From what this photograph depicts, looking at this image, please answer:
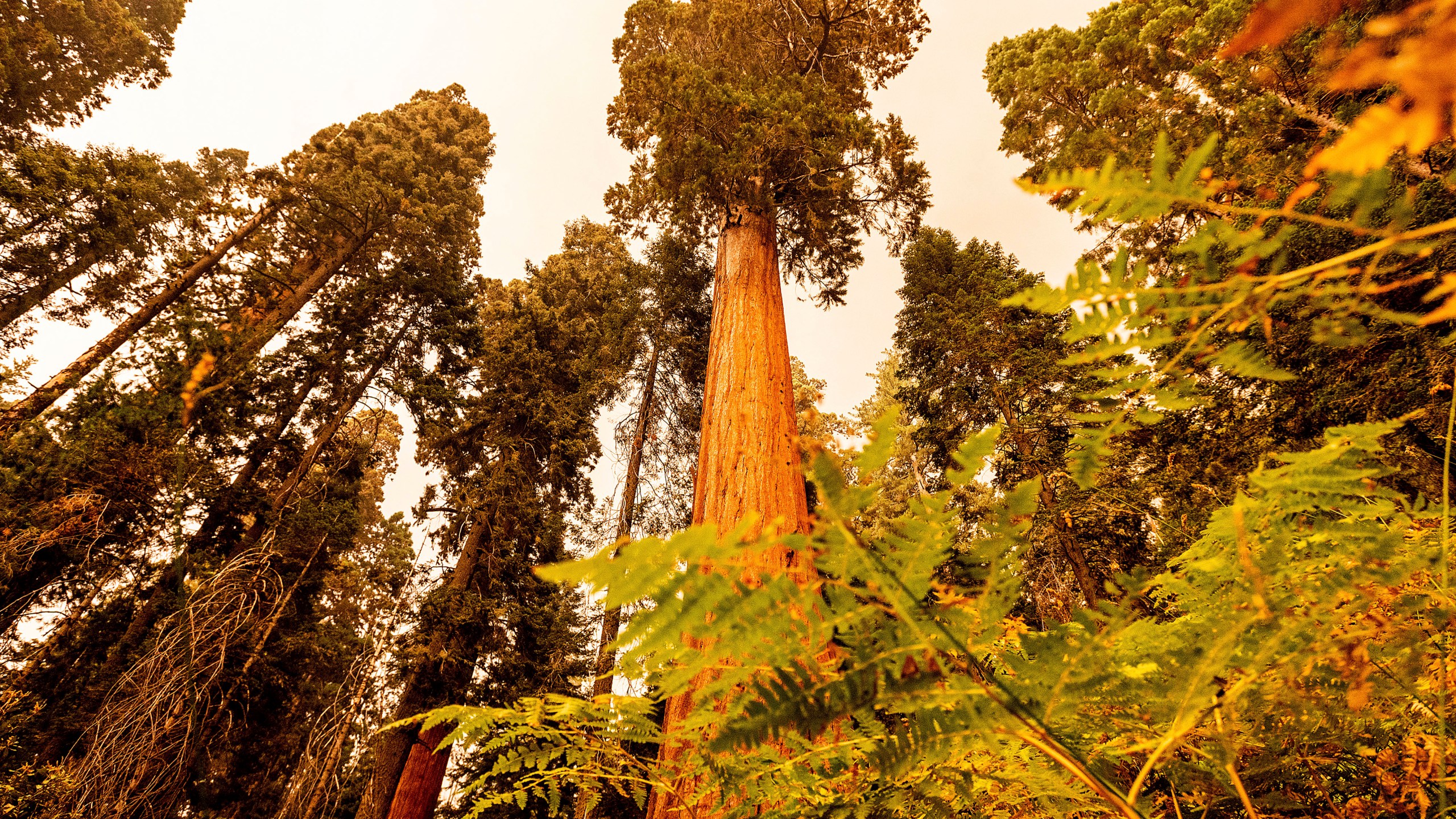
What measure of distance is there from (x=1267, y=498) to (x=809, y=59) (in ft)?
26.0

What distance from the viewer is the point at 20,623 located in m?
5.99

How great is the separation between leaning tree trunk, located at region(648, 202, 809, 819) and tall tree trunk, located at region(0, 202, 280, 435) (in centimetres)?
828

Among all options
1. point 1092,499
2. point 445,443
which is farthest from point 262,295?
point 1092,499

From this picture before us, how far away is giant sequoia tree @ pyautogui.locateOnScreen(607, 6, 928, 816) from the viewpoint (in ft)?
12.4

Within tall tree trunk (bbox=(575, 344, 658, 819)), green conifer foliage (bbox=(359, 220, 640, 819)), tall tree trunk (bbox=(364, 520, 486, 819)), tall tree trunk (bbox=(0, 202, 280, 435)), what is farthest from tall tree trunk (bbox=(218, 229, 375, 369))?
tall tree trunk (bbox=(575, 344, 658, 819))

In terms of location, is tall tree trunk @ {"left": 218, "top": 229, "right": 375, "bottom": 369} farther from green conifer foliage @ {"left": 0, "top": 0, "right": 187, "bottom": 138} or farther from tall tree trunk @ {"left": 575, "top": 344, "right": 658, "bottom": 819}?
tall tree trunk @ {"left": 575, "top": 344, "right": 658, "bottom": 819}

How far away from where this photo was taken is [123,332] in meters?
9.25

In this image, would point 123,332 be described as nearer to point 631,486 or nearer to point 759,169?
point 631,486

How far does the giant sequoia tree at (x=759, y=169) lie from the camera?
3793 mm

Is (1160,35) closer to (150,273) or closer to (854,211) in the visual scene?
(854,211)

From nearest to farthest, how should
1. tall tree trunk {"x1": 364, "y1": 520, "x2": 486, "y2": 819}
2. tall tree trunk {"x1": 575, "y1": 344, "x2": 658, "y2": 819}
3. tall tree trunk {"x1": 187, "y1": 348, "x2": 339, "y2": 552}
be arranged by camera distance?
1. tall tree trunk {"x1": 364, "y1": 520, "x2": 486, "y2": 819}
2. tall tree trunk {"x1": 575, "y1": 344, "x2": 658, "y2": 819}
3. tall tree trunk {"x1": 187, "y1": 348, "x2": 339, "y2": 552}

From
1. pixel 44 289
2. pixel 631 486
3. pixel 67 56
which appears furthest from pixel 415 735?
pixel 67 56

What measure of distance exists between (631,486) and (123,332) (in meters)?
8.77

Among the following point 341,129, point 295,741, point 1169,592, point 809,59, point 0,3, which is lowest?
point 1169,592
